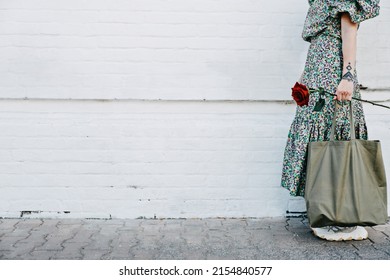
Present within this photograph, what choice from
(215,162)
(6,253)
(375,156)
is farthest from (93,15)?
(375,156)

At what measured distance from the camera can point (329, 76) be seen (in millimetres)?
3844

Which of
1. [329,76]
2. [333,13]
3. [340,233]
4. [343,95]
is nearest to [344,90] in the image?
[343,95]

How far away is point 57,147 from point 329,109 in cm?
224

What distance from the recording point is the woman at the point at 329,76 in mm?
3697

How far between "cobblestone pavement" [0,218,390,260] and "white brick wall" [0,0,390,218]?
18 cm

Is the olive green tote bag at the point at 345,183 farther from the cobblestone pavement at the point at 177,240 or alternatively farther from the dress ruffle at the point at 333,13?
the dress ruffle at the point at 333,13

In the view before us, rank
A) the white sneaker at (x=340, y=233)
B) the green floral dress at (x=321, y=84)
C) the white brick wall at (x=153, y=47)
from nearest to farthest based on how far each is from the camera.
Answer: the green floral dress at (x=321, y=84) < the white sneaker at (x=340, y=233) < the white brick wall at (x=153, y=47)

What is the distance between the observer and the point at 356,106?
3.90m

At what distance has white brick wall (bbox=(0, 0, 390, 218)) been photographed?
445 cm

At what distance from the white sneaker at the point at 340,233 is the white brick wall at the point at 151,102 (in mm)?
709

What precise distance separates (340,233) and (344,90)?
1.08 meters

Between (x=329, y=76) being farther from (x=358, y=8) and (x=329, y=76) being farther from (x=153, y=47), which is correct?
(x=153, y=47)

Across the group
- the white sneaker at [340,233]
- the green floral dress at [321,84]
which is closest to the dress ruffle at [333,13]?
the green floral dress at [321,84]

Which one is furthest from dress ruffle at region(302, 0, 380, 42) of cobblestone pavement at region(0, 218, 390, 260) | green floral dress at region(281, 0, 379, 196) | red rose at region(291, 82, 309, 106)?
cobblestone pavement at region(0, 218, 390, 260)
